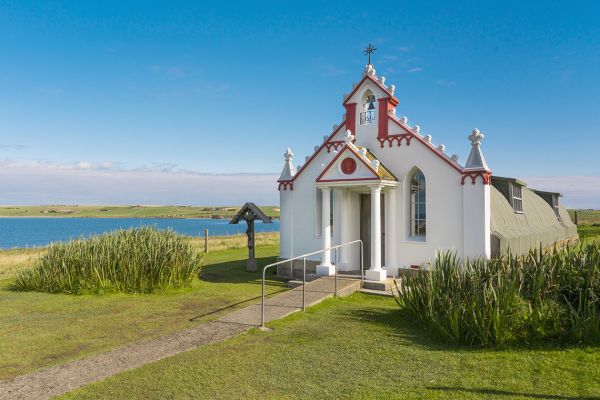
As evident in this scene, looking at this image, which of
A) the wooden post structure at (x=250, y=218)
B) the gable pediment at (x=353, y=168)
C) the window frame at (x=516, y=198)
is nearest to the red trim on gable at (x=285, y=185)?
the wooden post structure at (x=250, y=218)

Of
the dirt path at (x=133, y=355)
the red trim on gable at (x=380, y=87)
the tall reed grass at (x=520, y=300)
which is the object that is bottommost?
the dirt path at (x=133, y=355)

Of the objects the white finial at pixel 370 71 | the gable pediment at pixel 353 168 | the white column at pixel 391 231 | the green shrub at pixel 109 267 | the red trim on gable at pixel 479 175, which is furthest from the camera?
the white finial at pixel 370 71

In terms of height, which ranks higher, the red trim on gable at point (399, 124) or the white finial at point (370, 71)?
the white finial at point (370, 71)

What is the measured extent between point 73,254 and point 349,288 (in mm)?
8730

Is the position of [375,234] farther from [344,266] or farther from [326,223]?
[344,266]

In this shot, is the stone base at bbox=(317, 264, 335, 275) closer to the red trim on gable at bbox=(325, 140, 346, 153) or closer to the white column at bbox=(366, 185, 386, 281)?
the white column at bbox=(366, 185, 386, 281)

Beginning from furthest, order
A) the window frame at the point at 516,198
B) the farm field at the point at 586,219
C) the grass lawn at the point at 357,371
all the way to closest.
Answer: the farm field at the point at 586,219, the window frame at the point at 516,198, the grass lawn at the point at 357,371

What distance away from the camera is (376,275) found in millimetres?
13633

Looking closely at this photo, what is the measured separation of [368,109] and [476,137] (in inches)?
161

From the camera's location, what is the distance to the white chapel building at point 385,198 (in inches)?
534

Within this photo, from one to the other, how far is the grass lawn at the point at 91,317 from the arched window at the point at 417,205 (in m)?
5.17

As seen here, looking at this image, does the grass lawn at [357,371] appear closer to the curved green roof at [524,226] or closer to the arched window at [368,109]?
the curved green roof at [524,226]

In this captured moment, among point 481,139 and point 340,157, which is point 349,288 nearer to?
point 340,157

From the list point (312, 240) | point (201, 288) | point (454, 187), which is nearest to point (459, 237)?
point (454, 187)
